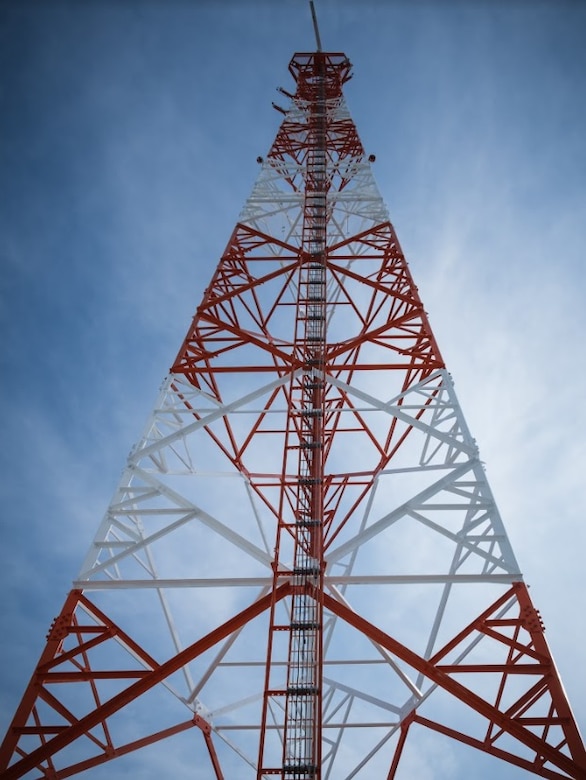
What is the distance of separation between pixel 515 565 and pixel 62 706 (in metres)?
6.53

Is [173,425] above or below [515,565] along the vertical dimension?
above

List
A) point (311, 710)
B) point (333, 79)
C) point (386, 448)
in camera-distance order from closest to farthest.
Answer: point (311, 710), point (386, 448), point (333, 79)

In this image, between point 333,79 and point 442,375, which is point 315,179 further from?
point 333,79

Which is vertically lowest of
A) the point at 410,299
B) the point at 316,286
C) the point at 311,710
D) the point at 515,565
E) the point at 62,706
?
the point at 311,710

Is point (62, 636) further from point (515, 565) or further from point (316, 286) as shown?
point (316, 286)

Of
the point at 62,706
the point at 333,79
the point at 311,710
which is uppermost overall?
the point at 333,79

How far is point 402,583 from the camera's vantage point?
8.64 meters

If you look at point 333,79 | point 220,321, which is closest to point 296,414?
point 220,321

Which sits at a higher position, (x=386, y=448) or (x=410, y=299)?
(x=410, y=299)

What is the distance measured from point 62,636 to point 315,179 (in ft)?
50.2

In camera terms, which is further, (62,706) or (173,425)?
(173,425)

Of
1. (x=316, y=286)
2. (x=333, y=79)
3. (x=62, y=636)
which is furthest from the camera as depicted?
(x=333, y=79)

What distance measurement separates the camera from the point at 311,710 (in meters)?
7.66

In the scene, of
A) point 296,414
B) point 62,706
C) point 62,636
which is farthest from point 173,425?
point 62,706
